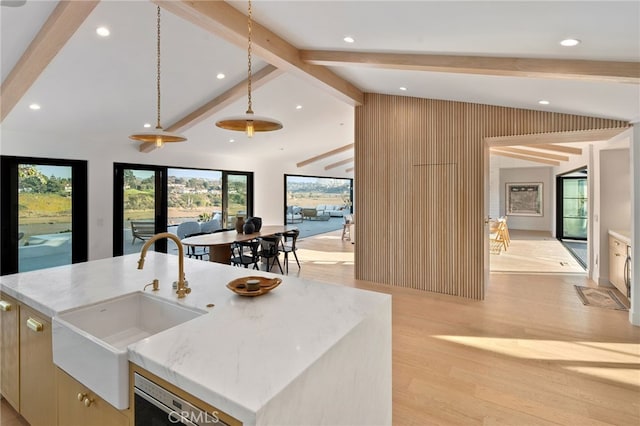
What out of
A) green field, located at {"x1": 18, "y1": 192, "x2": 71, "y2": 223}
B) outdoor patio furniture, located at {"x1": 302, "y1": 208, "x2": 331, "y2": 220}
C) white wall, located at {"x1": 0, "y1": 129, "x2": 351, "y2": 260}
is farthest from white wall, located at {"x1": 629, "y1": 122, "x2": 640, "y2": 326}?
outdoor patio furniture, located at {"x1": 302, "y1": 208, "x2": 331, "y2": 220}

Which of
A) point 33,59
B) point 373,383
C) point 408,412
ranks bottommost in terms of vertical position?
point 408,412

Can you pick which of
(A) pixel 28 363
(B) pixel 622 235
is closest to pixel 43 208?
(A) pixel 28 363

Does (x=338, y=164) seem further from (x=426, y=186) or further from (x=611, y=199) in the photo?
(x=611, y=199)

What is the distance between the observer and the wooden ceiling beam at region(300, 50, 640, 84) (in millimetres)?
2508

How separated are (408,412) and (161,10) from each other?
4.01m

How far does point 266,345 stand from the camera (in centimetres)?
126

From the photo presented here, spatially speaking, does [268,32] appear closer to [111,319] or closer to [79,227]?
[111,319]

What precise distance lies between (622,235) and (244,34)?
5.45 metres

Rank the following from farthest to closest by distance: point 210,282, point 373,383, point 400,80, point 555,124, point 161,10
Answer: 1. point 400,80
2. point 555,124
3. point 161,10
4. point 210,282
5. point 373,383

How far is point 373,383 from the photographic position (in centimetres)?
163

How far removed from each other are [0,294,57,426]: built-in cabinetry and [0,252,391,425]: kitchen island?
0.31ft

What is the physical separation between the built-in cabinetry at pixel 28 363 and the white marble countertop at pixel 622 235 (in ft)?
19.1

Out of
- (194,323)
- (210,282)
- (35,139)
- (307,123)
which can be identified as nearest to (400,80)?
(307,123)

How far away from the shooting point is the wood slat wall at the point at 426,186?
458 cm
